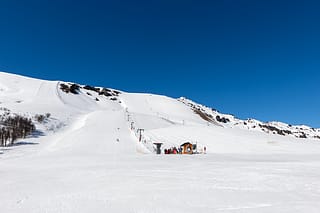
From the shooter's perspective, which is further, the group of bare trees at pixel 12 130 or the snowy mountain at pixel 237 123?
the snowy mountain at pixel 237 123

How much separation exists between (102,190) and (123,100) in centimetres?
8075

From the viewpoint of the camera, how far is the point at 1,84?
63.2m

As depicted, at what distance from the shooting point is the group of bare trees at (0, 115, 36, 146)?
17625 millimetres

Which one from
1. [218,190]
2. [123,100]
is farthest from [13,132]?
[123,100]

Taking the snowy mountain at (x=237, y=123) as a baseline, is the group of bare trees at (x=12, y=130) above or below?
below

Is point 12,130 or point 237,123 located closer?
point 12,130

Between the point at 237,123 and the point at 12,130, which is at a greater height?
the point at 237,123

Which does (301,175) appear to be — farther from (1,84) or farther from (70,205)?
(1,84)

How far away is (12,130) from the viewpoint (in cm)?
1939

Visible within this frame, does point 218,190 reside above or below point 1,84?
below

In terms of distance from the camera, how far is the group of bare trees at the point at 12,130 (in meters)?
17.6

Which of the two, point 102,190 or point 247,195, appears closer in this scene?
point 247,195

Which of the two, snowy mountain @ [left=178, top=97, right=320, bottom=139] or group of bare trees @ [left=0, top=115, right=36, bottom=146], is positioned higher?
snowy mountain @ [left=178, top=97, right=320, bottom=139]

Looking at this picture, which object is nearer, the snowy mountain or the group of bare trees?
the group of bare trees
